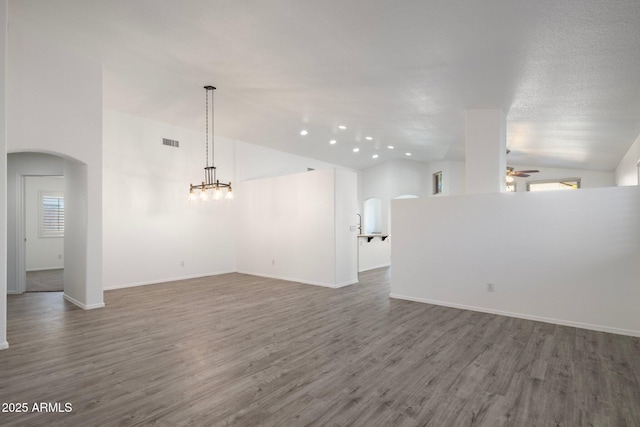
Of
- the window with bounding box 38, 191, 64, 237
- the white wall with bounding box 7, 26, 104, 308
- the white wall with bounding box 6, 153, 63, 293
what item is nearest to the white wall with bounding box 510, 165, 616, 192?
the white wall with bounding box 7, 26, 104, 308

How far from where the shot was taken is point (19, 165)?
21.9ft

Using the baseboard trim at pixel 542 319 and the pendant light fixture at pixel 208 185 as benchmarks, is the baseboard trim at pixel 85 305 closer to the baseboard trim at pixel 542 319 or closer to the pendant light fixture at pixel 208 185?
the pendant light fixture at pixel 208 185

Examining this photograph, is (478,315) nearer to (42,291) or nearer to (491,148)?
(491,148)

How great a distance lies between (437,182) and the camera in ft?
41.6

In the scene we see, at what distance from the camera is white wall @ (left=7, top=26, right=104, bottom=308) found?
443 cm

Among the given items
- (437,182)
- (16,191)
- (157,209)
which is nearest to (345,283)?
(157,209)

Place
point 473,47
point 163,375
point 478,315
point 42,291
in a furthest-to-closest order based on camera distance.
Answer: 1. point 42,291
2. point 478,315
3. point 473,47
4. point 163,375

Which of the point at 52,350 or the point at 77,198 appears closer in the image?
the point at 52,350

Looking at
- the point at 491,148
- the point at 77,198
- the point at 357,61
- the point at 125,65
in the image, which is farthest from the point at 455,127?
the point at 77,198

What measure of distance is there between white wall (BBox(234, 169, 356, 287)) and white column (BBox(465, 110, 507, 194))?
260 cm

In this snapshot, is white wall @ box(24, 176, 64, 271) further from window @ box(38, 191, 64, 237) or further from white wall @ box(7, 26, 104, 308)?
white wall @ box(7, 26, 104, 308)

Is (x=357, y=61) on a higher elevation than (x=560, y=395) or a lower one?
higher

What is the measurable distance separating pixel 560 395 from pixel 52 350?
4820 millimetres

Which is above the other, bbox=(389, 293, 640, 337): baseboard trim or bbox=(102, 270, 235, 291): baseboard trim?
bbox=(389, 293, 640, 337): baseboard trim
